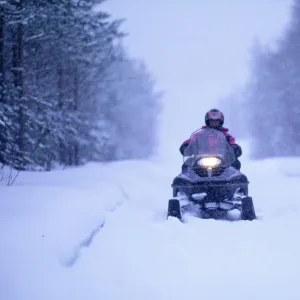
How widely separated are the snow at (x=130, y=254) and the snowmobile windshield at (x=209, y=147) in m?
1.15

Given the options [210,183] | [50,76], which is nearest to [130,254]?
[210,183]

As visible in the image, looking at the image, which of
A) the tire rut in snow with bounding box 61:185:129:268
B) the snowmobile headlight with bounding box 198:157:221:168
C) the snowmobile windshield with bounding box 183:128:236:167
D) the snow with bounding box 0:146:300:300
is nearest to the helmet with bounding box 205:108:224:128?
the snowmobile windshield with bounding box 183:128:236:167

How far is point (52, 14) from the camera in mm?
12367

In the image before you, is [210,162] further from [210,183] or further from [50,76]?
[50,76]

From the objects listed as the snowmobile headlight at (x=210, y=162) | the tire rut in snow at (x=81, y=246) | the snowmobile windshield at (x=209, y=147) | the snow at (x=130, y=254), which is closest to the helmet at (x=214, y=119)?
the snowmobile windshield at (x=209, y=147)

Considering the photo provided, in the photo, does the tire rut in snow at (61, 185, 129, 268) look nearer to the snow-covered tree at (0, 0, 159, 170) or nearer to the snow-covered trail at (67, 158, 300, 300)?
the snow-covered trail at (67, 158, 300, 300)

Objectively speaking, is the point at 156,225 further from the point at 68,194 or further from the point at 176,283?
the point at 176,283

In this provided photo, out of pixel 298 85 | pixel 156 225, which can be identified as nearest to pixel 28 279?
pixel 156 225

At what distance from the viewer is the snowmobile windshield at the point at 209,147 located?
6.24 metres

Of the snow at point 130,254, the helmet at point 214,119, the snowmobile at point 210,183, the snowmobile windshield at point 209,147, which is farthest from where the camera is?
the helmet at point 214,119

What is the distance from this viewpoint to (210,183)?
5914 millimetres

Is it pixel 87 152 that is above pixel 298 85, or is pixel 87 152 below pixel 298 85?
below

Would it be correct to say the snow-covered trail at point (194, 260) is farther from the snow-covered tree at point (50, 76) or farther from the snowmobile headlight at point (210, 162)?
the snow-covered tree at point (50, 76)

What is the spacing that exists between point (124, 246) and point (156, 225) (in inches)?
50.7
